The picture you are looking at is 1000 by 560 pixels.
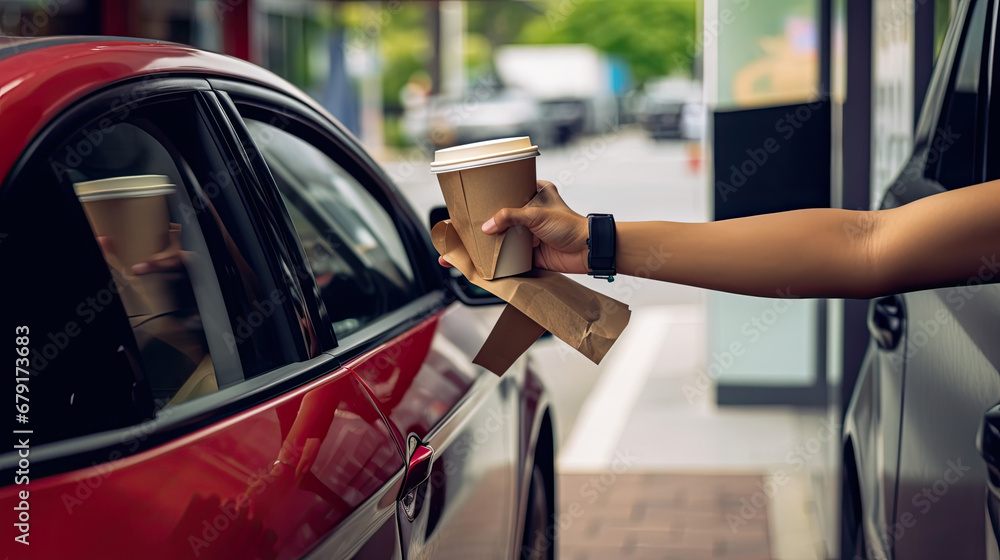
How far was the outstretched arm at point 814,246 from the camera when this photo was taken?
1.62 meters

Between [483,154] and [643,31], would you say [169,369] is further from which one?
[643,31]

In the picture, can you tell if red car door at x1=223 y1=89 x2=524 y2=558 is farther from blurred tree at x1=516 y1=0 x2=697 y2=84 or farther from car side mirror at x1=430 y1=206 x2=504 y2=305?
blurred tree at x1=516 y1=0 x2=697 y2=84

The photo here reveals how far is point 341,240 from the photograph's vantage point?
2738 millimetres

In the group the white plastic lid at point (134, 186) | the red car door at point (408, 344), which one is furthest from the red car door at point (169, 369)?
the red car door at point (408, 344)

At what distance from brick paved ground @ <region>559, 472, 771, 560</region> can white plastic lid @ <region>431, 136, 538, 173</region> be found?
9.51ft

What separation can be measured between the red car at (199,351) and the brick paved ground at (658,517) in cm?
187

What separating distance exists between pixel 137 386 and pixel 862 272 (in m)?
1.09

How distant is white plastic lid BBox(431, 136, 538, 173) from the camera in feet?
5.48

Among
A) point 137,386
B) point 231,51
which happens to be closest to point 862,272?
point 137,386

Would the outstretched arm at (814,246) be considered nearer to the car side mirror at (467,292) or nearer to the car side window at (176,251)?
the car side window at (176,251)

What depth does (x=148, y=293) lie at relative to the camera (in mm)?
1791

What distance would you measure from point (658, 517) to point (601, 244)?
126 inches

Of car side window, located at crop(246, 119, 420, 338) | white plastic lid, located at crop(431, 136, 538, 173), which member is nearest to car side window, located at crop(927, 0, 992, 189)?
white plastic lid, located at crop(431, 136, 538, 173)

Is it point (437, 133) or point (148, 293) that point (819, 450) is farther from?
point (437, 133)
